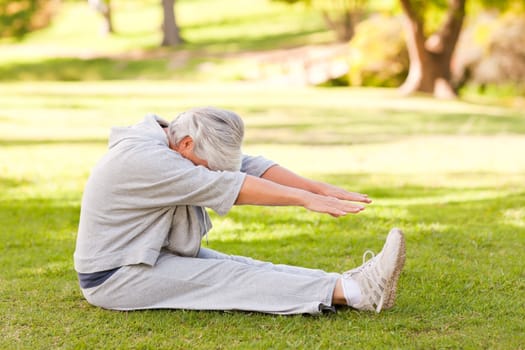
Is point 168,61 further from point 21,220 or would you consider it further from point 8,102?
point 21,220

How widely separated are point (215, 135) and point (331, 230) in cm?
261

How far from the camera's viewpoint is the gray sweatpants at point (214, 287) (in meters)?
4.16

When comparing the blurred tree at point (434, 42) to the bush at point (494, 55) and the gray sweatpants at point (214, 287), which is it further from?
the gray sweatpants at point (214, 287)

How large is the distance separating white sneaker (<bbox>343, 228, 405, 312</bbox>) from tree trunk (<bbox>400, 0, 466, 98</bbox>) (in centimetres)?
1591

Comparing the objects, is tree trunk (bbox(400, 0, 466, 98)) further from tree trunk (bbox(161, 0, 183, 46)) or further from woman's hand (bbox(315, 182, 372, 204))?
woman's hand (bbox(315, 182, 372, 204))

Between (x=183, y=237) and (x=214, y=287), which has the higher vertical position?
(x=183, y=237)

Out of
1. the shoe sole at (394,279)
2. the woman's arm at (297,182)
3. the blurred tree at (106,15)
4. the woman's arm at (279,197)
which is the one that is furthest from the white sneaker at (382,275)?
the blurred tree at (106,15)

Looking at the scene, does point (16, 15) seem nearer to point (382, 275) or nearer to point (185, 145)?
point (185, 145)

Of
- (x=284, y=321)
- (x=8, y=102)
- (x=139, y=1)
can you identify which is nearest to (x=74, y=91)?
(x=8, y=102)

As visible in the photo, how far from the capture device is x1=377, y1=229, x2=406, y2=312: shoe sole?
13.0ft

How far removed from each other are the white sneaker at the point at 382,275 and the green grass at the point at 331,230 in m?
0.08

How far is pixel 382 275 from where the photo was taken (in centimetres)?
404

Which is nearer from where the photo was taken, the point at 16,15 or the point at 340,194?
the point at 340,194

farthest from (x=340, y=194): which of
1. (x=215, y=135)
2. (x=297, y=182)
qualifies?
(x=215, y=135)
